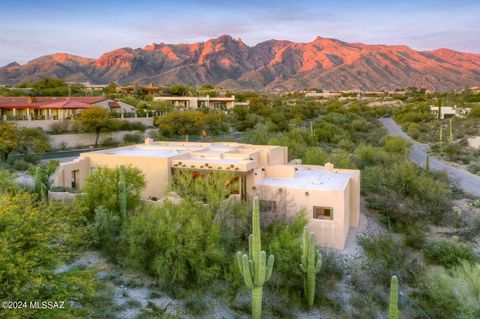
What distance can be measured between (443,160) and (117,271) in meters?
37.2

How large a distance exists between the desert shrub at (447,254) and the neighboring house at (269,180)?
3355 mm

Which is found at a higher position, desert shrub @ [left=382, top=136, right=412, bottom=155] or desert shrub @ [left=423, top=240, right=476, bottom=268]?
desert shrub @ [left=382, top=136, right=412, bottom=155]

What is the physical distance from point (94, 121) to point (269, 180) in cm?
2633

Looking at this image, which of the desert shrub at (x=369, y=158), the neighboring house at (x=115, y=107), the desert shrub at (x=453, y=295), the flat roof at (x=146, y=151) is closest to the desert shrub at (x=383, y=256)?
the desert shrub at (x=453, y=295)

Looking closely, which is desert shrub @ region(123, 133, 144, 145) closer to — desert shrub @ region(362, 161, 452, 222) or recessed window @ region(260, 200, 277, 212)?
desert shrub @ region(362, 161, 452, 222)

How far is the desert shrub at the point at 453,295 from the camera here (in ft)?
37.7

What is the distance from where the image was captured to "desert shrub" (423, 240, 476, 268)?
16906 mm

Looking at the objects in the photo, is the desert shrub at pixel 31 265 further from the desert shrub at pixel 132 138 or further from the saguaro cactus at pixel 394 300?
the desert shrub at pixel 132 138

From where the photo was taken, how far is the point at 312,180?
20047mm

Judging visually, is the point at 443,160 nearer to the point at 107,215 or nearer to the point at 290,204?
the point at 290,204

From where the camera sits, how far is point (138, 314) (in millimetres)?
12281

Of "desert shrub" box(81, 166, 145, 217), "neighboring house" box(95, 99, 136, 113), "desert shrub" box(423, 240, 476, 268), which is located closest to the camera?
"desert shrub" box(423, 240, 476, 268)

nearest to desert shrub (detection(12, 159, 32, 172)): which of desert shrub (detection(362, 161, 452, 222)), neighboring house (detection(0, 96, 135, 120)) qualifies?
neighboring house (detection(0, 96, 135, 120))

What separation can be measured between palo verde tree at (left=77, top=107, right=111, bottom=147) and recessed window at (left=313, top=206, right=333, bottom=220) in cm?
2876
